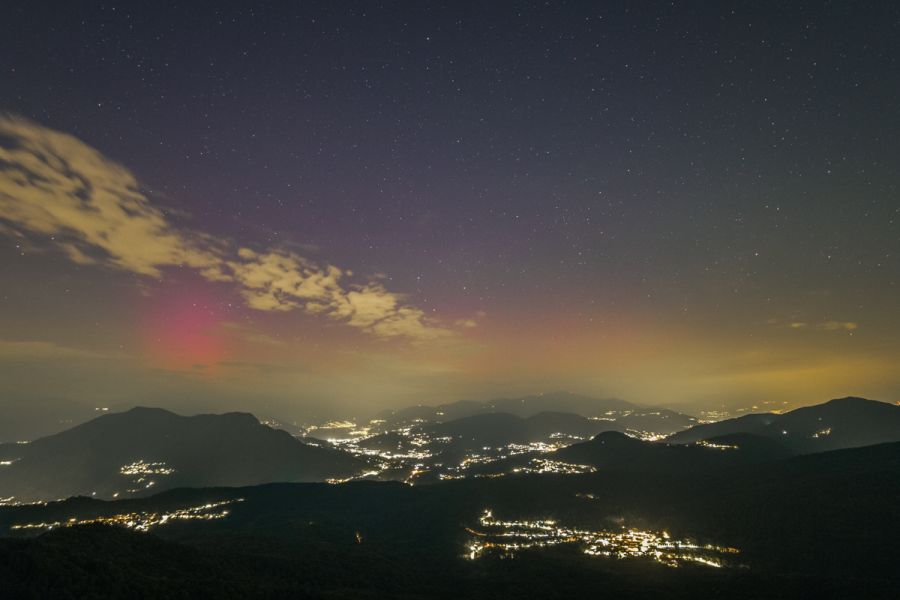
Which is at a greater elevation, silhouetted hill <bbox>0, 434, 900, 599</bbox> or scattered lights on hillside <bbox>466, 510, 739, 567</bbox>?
silhouetted hill <bbox>0, 434, 900, 599</bbox>

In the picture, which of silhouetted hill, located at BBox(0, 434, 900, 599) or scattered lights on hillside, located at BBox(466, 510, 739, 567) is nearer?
silhouetted hill, located at BBox(0, 434, 900, 599)

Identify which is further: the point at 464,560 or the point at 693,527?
the point at 693,527

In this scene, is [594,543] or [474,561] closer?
[474,561]

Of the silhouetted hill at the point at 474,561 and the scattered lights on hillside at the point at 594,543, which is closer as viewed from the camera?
the silhouetted hill at the point at 474,561

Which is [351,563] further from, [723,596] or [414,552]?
[723,596]

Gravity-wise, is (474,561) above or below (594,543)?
above

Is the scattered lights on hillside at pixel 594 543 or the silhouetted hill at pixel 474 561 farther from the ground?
the silhouetted hill at pixel 474 561

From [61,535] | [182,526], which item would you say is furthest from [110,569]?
[182,526]

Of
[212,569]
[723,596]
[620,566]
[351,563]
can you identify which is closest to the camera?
[212,569]
